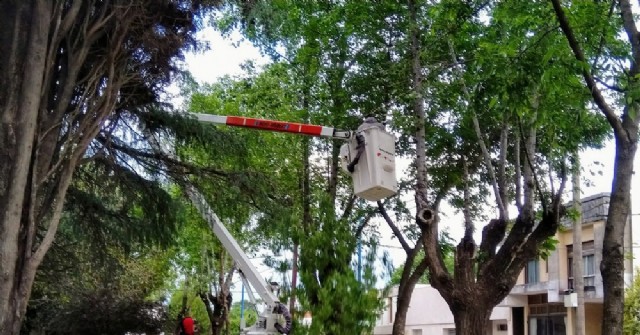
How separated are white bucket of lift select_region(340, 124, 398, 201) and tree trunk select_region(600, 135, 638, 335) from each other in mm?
2996

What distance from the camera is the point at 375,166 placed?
10.6m

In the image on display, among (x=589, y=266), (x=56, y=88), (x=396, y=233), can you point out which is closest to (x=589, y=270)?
(x=589, y=266)

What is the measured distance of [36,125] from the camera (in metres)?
10.1

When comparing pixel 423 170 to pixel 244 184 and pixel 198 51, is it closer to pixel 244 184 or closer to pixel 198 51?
pixel 244 184

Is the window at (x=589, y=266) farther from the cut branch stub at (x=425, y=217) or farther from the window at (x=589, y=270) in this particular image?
the cut branch stub at (x=425, y=217)

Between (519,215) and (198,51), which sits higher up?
(198,51)

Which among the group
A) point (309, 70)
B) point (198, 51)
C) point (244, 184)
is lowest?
point (244, 184)

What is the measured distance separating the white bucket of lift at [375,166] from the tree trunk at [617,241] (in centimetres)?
300

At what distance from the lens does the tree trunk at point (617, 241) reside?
27.5ft

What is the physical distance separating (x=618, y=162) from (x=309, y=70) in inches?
377

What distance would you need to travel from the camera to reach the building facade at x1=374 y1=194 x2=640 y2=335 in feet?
90.0

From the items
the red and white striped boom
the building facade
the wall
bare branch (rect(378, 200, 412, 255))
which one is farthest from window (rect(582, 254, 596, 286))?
the red and white striped boom

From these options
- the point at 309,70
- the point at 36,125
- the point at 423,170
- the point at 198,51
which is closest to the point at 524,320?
the point at 309,70

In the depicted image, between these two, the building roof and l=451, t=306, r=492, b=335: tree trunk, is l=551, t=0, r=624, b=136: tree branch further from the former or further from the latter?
the building roof
